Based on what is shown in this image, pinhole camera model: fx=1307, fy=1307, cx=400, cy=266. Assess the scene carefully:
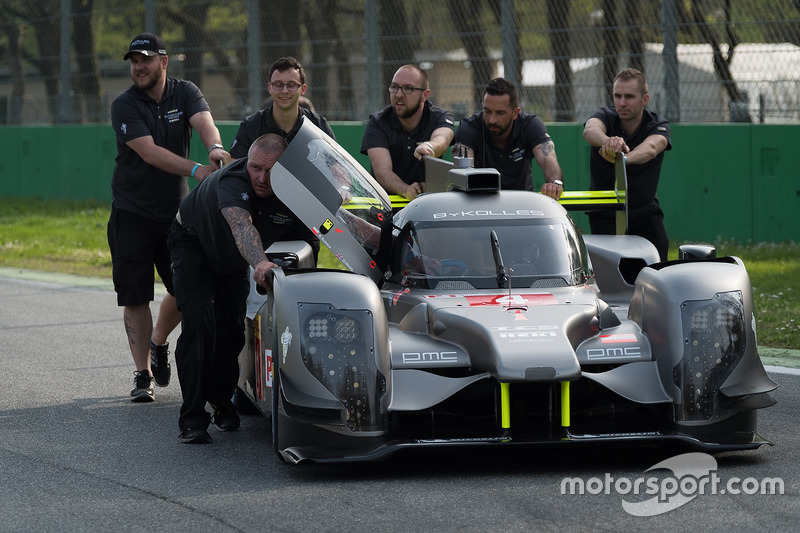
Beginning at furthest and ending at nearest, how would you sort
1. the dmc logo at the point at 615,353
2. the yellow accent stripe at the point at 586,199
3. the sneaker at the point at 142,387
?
the yellow accent stripe at the point at 586,199 < the sneaker at the point at 142,387 < the dmc logo at the point at 615,353

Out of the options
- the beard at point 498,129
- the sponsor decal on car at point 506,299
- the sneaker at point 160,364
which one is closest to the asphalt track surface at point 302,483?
the sneaker at point 160,364

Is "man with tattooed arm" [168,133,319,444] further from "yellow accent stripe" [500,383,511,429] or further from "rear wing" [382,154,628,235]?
"yellow accent stripe" [500,383,511,429]

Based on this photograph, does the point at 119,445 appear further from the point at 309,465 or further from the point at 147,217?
the point at 147,217

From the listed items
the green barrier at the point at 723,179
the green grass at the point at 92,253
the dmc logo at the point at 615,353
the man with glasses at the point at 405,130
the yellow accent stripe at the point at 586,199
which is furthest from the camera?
the green barrier at the point at 723,179

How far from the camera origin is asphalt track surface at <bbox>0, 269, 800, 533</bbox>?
16.5ft

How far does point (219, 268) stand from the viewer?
273 inches

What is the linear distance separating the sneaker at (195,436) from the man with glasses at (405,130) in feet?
8.28

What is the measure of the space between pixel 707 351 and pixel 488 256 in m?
1.39

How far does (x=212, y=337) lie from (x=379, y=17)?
10.3 m

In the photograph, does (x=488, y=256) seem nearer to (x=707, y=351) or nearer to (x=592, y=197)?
(x=707, y=351)

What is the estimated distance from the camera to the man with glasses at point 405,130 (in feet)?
28.7

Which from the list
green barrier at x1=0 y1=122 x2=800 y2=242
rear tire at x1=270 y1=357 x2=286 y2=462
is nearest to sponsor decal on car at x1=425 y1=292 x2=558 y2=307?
rear tire at x1=270 y1=357 x2=286 y2=462

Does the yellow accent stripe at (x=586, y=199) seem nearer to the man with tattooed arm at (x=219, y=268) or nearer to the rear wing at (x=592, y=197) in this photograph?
the rear wing at (x=592, y=197)

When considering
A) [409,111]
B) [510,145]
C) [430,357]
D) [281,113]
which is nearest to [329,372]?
[430,357]
